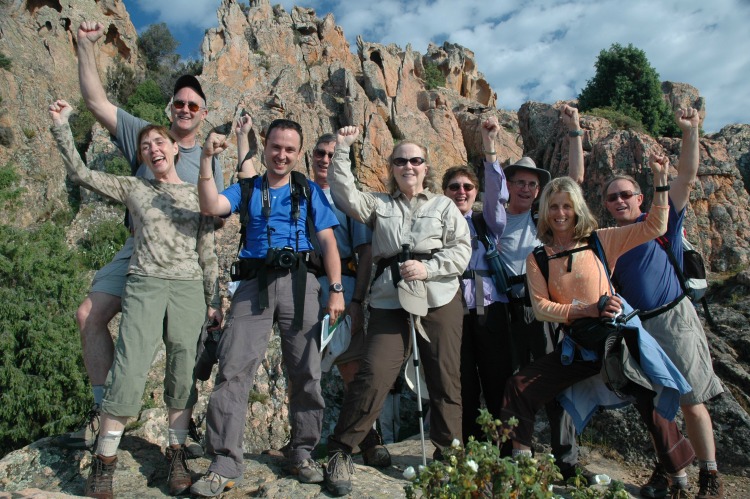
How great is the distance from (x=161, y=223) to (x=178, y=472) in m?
1.83

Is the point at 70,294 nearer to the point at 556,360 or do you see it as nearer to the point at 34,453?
the point at 34,453

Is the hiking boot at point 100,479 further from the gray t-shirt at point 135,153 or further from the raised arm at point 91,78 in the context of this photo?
the raised arm at point 91,78

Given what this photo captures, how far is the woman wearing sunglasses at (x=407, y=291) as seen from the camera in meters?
3.84

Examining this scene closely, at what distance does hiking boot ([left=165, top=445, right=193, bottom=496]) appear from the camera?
3.53 m

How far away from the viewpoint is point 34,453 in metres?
4.04

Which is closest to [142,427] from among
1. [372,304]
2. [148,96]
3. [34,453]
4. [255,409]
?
[34,453]

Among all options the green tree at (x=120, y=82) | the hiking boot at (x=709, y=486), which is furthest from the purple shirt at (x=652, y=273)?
the green tree at (x=120, y=82)

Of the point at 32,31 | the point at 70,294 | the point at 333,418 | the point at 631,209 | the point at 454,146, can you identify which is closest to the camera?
the point at 631,209

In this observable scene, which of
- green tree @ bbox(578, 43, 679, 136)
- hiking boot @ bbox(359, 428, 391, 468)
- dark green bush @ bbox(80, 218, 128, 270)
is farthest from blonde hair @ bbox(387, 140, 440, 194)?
green tree @ bbox(578, 43, 679, 136)

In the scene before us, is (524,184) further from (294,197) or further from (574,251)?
(294,197)

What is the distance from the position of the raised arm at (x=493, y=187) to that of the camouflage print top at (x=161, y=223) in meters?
2.53

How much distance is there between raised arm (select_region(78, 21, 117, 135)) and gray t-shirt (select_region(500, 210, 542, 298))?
3.65 metres

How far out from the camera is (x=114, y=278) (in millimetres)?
3922

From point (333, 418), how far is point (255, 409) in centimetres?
134
